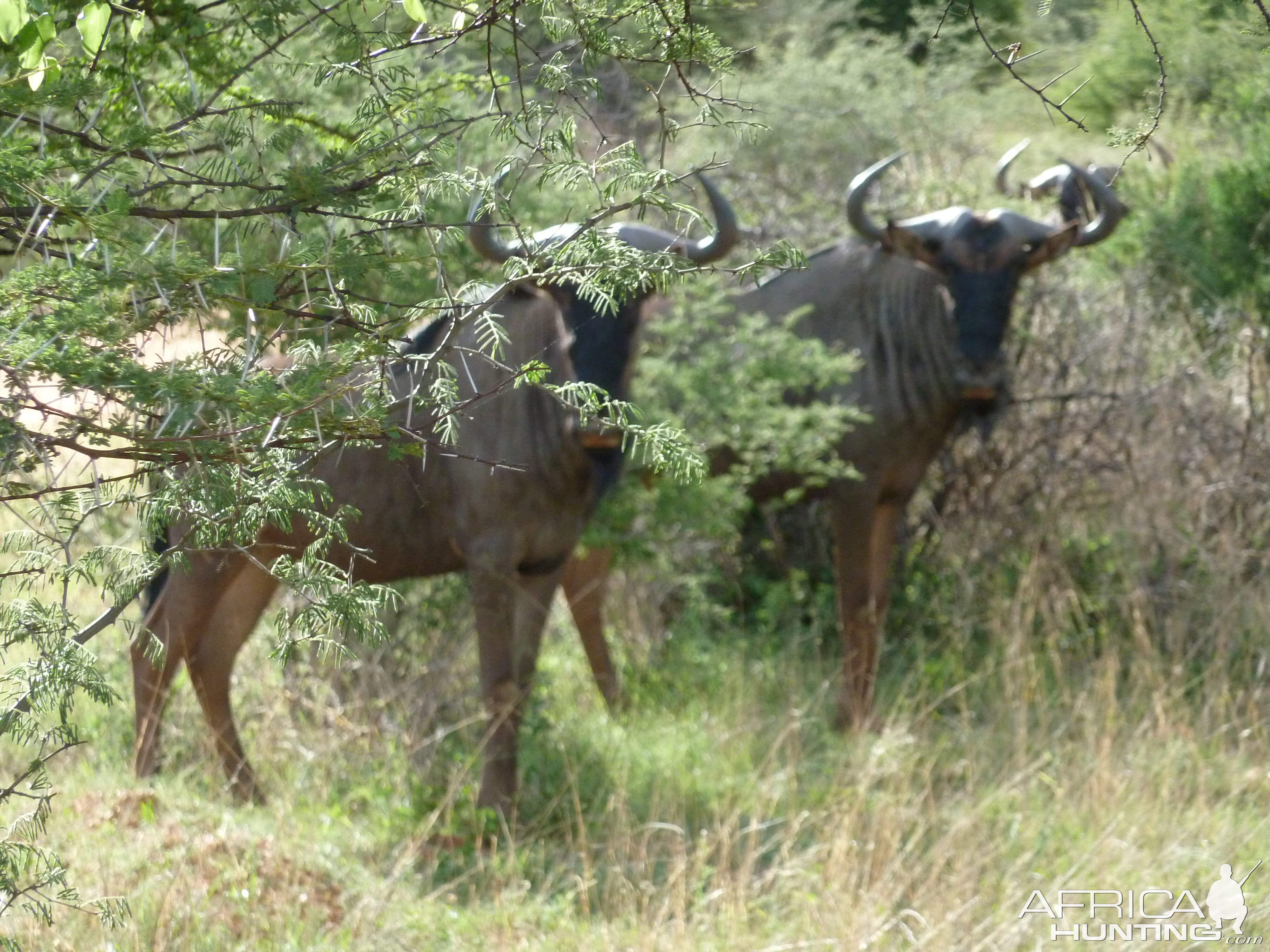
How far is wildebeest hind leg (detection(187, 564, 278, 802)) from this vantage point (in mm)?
4637

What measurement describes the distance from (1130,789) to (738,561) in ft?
9.05

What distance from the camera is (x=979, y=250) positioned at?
5387 mm

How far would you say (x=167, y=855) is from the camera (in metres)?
3.65

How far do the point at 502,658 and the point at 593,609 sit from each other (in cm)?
132

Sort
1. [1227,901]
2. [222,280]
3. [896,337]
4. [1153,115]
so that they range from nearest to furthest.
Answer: [222,280]
[1153,115]
[1227,901]
[896,337]

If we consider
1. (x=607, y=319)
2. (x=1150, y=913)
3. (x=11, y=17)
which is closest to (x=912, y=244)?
(x=607, y=319)

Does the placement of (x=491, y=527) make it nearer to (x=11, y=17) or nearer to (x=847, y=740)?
(x=847, y=740)

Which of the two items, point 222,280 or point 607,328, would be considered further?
point 607,328

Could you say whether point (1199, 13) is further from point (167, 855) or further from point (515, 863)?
point (167, 855)

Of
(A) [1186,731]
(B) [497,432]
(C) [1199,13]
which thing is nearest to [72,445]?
(B) [497,432]

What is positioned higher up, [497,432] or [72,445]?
[72,445]

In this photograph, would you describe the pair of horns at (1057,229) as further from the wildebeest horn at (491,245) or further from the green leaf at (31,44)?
the green leaf at (31,44)

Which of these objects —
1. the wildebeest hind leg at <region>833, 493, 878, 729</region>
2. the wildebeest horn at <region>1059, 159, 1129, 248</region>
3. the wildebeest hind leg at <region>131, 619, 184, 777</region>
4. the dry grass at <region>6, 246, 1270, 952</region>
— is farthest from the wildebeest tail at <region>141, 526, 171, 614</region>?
the wildebeest horn at <region>1059, 159, 1129, 248</region>

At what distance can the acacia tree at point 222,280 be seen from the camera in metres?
1.53
